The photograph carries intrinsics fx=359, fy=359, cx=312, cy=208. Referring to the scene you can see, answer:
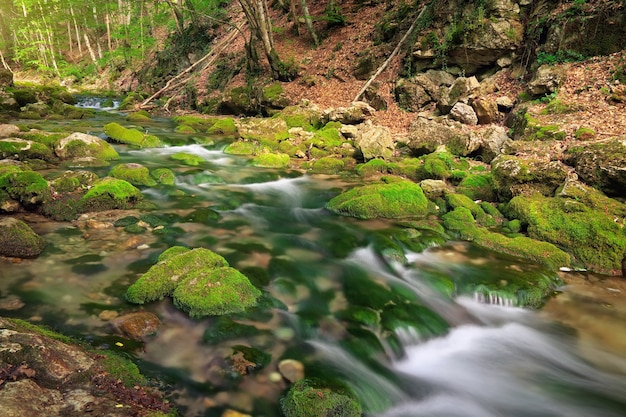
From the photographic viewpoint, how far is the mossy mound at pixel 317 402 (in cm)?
301

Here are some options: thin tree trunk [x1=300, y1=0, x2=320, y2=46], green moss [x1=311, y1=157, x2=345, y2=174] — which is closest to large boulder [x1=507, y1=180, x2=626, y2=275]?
green moss [x1=311, y1=157, x2=345, y2=174]

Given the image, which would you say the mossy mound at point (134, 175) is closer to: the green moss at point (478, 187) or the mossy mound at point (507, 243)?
the mossy mound at point (507, 243)

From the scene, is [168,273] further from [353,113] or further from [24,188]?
[353,113]

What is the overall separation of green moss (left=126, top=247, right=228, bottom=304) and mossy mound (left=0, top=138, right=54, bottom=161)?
22.5 feet

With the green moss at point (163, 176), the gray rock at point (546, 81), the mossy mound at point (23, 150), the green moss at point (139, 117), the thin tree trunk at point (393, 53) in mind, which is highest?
the thin tree trunk at point (393, 53)

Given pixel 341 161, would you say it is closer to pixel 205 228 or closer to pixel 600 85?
pixel 205 228

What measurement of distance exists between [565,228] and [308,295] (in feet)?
16.4

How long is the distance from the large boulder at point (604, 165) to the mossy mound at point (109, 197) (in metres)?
9.16

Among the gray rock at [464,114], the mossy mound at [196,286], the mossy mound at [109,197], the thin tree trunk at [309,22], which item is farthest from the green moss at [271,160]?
the thin tree trunk at [309,22]

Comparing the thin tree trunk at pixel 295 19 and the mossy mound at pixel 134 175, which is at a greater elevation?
the thin tree trunk at pixel 295 19

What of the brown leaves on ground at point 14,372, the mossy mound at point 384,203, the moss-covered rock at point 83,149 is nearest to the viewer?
the brown leaves on ground at point 14,372

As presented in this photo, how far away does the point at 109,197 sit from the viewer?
22.7ft

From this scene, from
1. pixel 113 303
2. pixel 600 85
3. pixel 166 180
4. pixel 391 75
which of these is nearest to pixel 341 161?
pixel 166 180

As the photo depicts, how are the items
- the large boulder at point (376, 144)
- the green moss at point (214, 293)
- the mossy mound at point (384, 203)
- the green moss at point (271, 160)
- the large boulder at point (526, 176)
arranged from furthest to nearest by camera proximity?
the green moss at point (271, 160), the large boulder at point (376, 144), the mossy mound at point (384, 203), the large boulder at point (526, 176), the green moss at point (214, 293)
